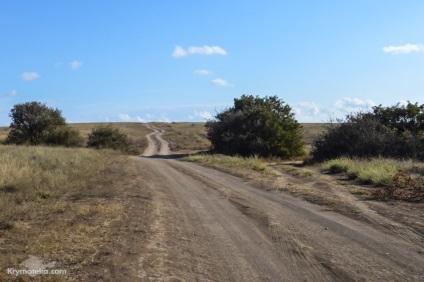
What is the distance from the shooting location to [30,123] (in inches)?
2174

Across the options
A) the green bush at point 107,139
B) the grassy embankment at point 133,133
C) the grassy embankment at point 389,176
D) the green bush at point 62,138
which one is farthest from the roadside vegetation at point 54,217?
the grassy embankment at point 133,133

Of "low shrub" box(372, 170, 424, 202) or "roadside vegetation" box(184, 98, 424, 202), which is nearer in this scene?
"low shrub" box(372, 170, 424, 202)

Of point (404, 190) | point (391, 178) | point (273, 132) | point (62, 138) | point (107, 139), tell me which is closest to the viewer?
point (404, 190)

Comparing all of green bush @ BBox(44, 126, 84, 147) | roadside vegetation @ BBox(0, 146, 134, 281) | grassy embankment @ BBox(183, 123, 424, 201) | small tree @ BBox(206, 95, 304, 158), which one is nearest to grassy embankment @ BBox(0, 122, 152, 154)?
green bush @ BBox(44, 126, 84, 147)

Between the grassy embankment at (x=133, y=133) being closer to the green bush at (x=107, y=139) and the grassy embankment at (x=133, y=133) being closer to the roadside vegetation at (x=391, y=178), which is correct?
the green bush at (x=107, y=139)

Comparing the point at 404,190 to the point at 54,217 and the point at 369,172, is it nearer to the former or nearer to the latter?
the point at 369,172

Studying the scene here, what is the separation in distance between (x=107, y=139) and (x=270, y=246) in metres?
49.6

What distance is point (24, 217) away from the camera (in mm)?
9047

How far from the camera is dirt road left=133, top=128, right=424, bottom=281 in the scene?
19.4ft

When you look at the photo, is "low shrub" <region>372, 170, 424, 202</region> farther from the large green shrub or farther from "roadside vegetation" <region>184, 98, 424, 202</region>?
the large green shrub

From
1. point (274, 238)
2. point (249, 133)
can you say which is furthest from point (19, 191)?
point (249, 133)

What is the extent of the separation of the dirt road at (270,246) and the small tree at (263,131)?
29844mm

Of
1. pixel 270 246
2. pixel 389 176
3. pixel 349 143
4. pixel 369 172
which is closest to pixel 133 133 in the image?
pixel 349 143

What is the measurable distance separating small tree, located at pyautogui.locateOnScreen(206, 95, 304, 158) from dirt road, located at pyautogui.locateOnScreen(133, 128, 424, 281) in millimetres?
29844
